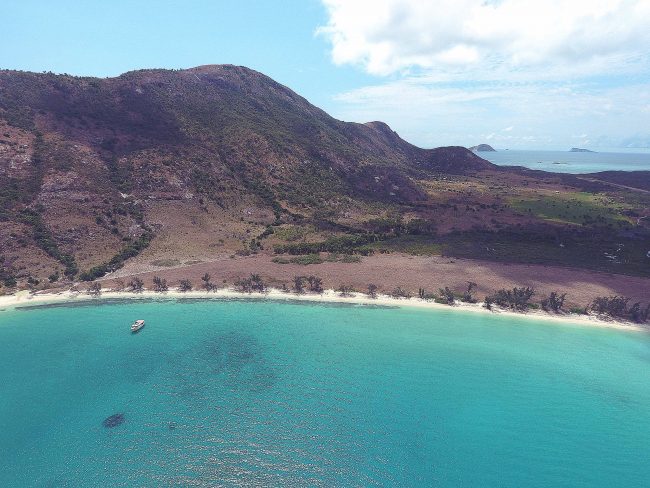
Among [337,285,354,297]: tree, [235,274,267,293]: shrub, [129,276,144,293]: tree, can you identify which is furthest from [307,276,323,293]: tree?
[129,276,144,293]: tree

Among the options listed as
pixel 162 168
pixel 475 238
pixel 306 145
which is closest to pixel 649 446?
pixel 475 238

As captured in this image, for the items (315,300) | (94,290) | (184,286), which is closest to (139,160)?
(94,290)

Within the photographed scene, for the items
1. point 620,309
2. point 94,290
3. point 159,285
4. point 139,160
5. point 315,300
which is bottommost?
point 315,300

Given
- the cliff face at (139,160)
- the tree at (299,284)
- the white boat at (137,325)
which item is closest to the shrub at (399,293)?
the tree at (299,284)

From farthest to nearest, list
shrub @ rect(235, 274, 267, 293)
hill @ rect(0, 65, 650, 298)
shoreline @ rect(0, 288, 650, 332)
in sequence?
hill @ rect(0, 65, 650, 298)
shrub @ rect(235, 274, 267, 293)
shoreline @ rect(0, 288, 650, 332)

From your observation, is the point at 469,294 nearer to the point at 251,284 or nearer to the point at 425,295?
the point at 425,295

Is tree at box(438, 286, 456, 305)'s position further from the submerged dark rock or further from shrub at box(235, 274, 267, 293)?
the submerged dark rock

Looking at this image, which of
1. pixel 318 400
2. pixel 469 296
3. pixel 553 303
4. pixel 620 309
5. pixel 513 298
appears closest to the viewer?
pixel 318 400
